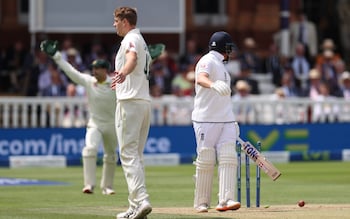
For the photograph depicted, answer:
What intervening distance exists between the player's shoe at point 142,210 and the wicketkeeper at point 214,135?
1.09m

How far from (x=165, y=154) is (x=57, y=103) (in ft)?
7.95

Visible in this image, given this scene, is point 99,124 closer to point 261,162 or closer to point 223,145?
point 223,145

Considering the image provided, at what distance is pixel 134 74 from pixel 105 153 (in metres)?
4.31

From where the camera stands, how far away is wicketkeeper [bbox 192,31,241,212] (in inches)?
516

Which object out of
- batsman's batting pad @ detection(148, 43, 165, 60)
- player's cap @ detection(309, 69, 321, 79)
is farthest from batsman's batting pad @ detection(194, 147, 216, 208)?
player's cap @ detection(309, 69, 321, 79)

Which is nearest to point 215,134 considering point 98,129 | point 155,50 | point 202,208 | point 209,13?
point 202,208

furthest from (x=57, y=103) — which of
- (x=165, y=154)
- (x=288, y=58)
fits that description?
(x=288, y=58)

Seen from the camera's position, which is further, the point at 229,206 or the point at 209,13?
the point at 209,13

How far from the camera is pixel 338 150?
25.4m

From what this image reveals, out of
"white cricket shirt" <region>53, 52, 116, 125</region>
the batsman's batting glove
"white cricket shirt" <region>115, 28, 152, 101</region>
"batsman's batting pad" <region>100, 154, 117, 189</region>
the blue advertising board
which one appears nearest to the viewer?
"white cricket shirt" <region>115, 28, 152, 101</region>

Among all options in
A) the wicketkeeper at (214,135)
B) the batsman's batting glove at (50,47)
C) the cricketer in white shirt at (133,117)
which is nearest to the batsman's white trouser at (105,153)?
the batsman's batting glove at (50,47)

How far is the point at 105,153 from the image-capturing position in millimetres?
16797

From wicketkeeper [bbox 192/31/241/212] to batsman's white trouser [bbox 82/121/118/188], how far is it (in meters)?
3.52

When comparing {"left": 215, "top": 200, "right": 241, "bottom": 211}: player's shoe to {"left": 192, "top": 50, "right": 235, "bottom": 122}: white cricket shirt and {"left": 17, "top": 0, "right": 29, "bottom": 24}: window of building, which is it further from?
{"left": 17, "top": 0, "right": 29, "bottom": 24}: window of building
